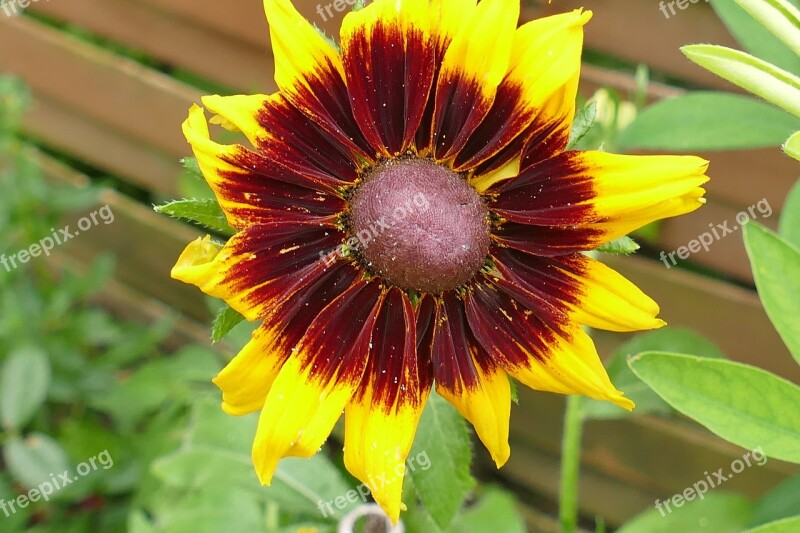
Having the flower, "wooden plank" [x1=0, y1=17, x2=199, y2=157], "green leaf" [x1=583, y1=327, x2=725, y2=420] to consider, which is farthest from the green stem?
"wooden plank" [x1=0, y1=17, x2=199, y2=157]

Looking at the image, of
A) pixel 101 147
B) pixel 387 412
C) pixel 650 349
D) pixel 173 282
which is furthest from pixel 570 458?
pixel 101 147

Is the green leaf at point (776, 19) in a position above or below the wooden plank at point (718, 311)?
above

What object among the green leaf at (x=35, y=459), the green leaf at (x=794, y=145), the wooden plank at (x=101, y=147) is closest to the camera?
the green leaf at (x=794, y=145)

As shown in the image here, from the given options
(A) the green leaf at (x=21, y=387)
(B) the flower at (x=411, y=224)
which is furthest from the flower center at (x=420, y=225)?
(A) the green leaf at (x=21, y=387)

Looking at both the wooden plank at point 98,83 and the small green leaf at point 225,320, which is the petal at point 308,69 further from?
the wooden plank at point 98,83

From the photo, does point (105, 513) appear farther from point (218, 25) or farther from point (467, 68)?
point (467, 68)

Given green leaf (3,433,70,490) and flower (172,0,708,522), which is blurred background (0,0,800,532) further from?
flower (172,0,708,522)

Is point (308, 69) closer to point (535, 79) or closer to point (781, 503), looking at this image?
point (535, 79)
